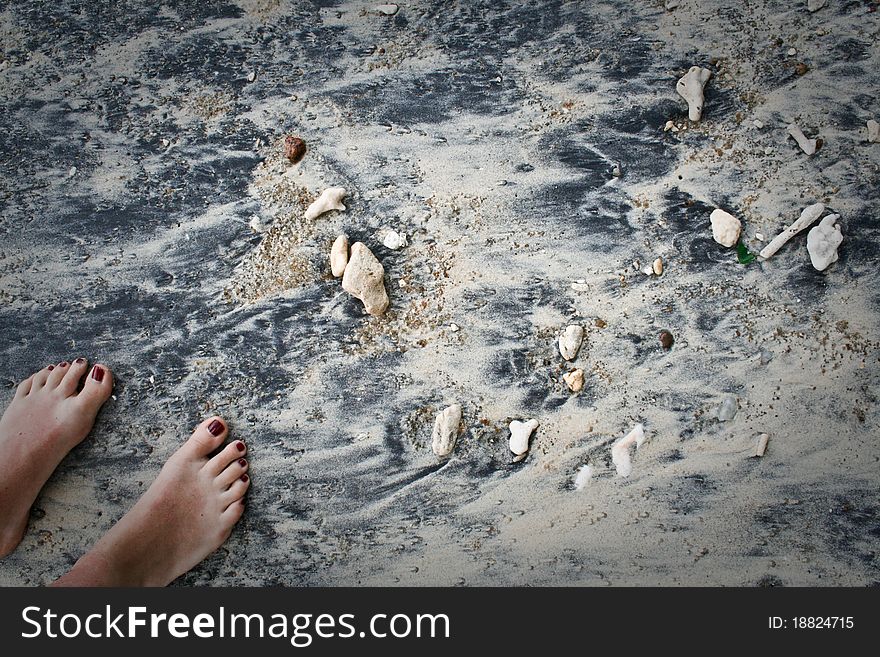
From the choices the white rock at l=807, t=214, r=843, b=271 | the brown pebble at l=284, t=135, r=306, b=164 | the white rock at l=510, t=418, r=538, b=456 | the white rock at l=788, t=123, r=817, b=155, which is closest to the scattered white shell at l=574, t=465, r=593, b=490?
the white rock at l=510, t=418, r=538, b=456

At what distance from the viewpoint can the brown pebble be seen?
1612 millimetres

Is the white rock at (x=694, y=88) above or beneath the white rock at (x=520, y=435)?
above

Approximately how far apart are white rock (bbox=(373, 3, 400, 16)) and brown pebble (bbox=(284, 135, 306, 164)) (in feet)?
1.46

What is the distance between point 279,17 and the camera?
1674 mm

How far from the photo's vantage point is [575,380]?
5.18ft

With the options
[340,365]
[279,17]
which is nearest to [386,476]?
[340,365]

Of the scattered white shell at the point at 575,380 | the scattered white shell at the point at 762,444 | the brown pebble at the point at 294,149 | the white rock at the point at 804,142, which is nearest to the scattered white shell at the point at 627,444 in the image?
the scattered white shell at the point at 575,380

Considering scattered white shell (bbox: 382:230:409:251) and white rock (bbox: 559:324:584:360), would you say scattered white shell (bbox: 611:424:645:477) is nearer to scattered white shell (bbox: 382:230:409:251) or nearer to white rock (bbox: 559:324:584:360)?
white rock (bbox: 559:324:584:360)

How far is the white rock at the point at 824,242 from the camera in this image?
1530 millimetres

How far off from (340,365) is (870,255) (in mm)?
1480

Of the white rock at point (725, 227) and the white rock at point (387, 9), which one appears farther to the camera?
the white rock at point (387, 9)

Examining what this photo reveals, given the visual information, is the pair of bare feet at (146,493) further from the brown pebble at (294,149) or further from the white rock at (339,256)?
the brown pebble at (294,149)

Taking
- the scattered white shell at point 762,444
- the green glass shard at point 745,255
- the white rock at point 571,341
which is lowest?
the scattered white shell at point 762,444
